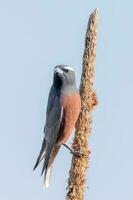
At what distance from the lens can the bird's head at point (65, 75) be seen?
734 cm

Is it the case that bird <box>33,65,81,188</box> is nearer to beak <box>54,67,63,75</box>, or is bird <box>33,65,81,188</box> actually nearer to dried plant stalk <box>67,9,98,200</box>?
beak <box>54,67,63,75</box>

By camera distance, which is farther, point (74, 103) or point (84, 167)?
point (74, 103)

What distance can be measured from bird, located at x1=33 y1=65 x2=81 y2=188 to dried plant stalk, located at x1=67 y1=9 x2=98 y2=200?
1.77ft

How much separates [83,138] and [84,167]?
342mm

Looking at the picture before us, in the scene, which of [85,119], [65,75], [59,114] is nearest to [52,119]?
[59,114]

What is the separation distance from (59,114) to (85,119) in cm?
161

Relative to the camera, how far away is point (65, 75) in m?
7.39

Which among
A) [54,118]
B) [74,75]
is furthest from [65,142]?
[74,75]

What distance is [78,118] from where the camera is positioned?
6.77 metres

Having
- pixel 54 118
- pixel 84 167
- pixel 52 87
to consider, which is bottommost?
pixel 84 167

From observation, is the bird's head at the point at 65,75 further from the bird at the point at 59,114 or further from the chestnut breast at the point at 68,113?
the chestnut breast at the point at 68,113

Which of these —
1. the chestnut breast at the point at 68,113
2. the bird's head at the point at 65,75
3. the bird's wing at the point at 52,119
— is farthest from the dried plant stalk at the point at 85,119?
the bird's wing at the point at 52,119

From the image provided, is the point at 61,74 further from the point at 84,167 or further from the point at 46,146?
the point at 84,167

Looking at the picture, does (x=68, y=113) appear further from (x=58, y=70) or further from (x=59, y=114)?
(x=58, y=70)
